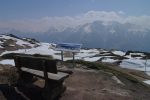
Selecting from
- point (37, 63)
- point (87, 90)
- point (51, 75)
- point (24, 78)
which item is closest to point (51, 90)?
point (51, 75)

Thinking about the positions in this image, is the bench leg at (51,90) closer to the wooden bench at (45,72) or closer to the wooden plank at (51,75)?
the wooden bench at (45,72)

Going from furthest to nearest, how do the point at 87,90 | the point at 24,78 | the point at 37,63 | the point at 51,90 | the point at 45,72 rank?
the point at 87,90 < the point at 24,78 < the point at 37,63 < the point at 51,90 < the point at 45,72

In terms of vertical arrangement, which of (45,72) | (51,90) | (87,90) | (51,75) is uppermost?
(45,72)

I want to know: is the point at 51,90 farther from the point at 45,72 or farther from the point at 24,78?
the point at 24,78

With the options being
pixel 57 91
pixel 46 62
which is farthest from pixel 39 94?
pixel 46 62

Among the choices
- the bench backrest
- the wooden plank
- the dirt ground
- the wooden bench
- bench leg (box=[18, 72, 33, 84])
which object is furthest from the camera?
bench leg (box=[18, 72, 33, 84])

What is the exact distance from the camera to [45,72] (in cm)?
1034

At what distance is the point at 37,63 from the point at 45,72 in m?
0.58

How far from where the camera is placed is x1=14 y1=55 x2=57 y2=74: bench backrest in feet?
32.9

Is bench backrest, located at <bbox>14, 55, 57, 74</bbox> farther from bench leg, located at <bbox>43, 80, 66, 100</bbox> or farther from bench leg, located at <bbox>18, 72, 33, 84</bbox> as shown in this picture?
bench leg, located at <bbox>43, 80, 66, 100</bbox>

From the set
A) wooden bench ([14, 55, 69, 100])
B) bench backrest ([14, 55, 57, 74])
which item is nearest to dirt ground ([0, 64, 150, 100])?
wooden bench ([14, 55, 69, 100])

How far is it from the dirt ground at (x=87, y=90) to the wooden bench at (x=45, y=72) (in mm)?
478

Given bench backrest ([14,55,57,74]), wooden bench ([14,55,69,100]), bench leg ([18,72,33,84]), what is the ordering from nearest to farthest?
bench backrest ([14,55,57,74]), wooden bench ([14,55,69,100]), bench leg ([18,72,33,84])

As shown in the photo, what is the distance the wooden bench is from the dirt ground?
478 mm
